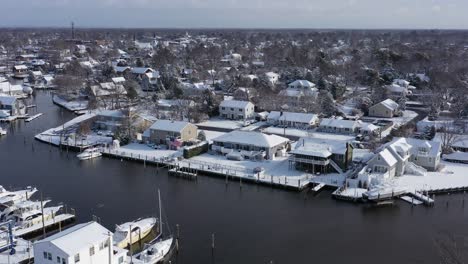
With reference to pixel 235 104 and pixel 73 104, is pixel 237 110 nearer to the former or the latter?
pixel 235 104

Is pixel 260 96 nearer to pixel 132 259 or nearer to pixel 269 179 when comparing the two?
pixel 269 179

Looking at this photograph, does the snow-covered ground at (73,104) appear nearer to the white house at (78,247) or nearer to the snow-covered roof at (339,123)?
the snow-covered roof at (339,123)

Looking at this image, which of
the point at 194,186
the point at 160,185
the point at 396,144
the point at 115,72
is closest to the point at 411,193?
the point at 396,144

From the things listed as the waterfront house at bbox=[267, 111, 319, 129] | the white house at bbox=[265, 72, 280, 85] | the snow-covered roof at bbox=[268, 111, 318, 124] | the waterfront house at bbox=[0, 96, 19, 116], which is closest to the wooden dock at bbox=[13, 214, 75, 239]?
the waterfront house at bbox=[267, 111, 319, 129]

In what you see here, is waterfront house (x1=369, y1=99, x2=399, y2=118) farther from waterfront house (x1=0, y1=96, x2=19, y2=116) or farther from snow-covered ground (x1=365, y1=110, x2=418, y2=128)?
waterfront house (x1=0, y1=96, x2=19, y2=116)

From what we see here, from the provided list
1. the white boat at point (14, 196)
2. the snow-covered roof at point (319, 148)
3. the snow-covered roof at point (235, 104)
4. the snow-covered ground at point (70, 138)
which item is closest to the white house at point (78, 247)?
the white boat at point (14, 196)
